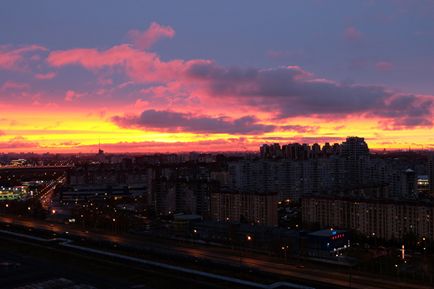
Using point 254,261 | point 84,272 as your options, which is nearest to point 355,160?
point 254,261

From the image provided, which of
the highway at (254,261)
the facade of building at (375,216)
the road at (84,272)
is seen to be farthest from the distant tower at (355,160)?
the road at (84,272)

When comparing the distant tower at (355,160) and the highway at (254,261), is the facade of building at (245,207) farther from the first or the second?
the distant tower at (355,160)

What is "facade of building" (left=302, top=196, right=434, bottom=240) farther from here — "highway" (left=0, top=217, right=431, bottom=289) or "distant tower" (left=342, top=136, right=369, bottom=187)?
"distant tower" (left=342, top=136, right=369, bottom=187)

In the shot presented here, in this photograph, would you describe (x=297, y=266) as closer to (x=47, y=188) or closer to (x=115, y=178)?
(x=115, y=178)

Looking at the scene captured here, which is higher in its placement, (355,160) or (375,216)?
(355,160)

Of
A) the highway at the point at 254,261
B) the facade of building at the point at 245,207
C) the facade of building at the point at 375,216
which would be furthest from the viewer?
the facade of building at the point at 245,207

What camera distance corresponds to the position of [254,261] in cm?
1059

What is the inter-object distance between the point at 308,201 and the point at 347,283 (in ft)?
26.1

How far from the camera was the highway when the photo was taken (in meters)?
8.51

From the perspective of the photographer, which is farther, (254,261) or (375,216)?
(375,216)

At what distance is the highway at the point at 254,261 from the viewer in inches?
335

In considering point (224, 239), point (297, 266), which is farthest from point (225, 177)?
point (297, 266)

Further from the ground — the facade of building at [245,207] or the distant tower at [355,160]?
the distant tower at [355,160]

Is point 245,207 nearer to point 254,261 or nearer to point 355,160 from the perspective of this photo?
point 254,261
